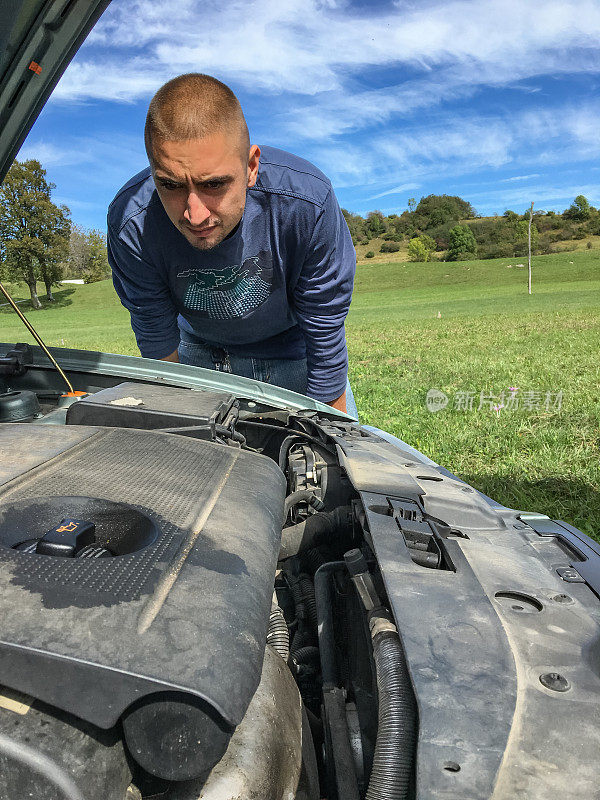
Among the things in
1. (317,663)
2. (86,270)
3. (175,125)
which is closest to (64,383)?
(175,125)

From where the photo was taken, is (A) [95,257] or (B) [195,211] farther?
(A) [95,257]

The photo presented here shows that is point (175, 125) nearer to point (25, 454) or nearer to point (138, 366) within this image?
point (138, 366)

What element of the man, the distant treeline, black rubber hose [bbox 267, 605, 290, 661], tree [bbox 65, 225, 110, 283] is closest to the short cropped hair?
the man

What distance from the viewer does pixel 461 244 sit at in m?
49.8

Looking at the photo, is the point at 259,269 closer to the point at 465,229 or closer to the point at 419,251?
the point at 419,251

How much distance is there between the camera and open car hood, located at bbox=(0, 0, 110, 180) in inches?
64.0

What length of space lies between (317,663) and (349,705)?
21cm

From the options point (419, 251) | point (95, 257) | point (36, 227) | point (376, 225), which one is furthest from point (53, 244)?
point (376, 225)

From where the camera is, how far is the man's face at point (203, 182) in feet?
6.38

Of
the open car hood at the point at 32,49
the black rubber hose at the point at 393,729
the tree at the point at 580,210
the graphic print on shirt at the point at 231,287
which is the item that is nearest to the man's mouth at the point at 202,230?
the graphic print on shirt at the point at 231,287

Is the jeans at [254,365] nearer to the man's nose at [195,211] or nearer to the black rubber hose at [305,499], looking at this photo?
the man's nose at [195,211]

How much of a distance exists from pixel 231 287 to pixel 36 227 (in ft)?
100

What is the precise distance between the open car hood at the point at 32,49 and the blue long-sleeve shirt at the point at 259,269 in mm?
599

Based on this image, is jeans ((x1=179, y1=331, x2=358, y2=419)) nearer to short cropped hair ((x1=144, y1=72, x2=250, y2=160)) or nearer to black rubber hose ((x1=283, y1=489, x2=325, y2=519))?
short cropped hair ((x1=144, y1=72, x2=250, y2=160))
